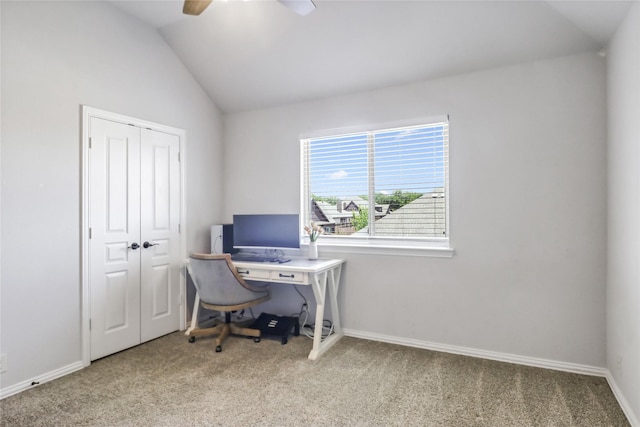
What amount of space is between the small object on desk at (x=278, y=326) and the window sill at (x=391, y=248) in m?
0.75

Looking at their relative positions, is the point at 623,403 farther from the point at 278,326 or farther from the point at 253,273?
the point at 253,273

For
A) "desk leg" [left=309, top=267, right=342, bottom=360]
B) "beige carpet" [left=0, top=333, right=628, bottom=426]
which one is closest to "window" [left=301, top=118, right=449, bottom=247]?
"desk leg" [left=309, top=267, right=342, bottom=360]

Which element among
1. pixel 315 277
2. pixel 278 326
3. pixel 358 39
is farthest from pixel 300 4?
pixel 278 326

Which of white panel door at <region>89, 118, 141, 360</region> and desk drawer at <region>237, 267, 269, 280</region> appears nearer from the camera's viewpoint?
white panel door at <region>89, 118, 141, 360</region>

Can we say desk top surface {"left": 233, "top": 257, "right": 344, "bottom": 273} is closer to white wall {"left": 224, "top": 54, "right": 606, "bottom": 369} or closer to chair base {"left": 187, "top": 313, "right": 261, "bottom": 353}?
white wall {"left": 224, "top": 54, "right": 606, "bottom": 369}

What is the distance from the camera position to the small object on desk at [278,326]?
3.30 metres

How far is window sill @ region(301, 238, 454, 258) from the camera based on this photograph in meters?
3.08

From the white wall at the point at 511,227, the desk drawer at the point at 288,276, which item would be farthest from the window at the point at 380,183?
the desk drawer at the point at 288,276

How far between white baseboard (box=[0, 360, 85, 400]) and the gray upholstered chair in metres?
0.89

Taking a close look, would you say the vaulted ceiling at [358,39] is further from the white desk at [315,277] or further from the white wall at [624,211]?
the white desk at [315,277]

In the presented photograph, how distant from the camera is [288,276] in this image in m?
3.10

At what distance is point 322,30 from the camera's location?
9.73 ft

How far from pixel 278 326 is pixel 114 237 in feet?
5.34

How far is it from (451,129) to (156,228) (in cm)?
281
